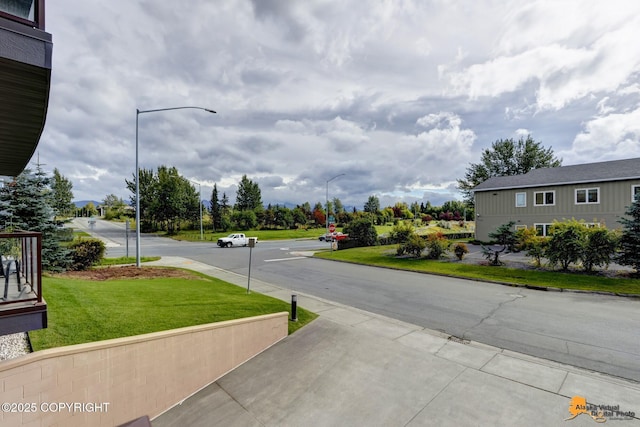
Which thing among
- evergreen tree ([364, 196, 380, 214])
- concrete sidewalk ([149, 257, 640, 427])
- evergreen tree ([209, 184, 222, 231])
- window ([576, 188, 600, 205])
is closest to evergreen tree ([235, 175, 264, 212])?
evergreen tree ([209, 184, 222, 231])

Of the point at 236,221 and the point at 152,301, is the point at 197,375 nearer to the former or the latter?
the point at 152,301

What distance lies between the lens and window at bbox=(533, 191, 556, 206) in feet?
85.5

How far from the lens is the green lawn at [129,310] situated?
6.18 meters

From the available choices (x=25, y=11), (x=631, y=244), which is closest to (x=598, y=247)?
(x=631, y=244)

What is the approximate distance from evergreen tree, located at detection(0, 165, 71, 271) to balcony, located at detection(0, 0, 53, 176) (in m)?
12.5

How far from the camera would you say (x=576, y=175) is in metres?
25.7

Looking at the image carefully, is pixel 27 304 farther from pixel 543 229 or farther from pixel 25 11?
pixel 543 229

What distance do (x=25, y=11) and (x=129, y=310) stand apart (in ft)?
A: 21.5

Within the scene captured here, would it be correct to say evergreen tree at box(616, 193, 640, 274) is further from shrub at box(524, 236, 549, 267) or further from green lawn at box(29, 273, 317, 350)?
green lawn at box(29, 273, 317, 350)

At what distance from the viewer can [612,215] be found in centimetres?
2281

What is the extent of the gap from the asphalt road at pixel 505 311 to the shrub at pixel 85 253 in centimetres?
883

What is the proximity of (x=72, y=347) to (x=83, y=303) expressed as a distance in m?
3.79

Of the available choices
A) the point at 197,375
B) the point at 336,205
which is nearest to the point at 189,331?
the point at 197,375

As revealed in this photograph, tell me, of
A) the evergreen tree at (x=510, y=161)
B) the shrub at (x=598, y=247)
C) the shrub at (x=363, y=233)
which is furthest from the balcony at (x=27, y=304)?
the evergreen tree at (x=510, y=161)
